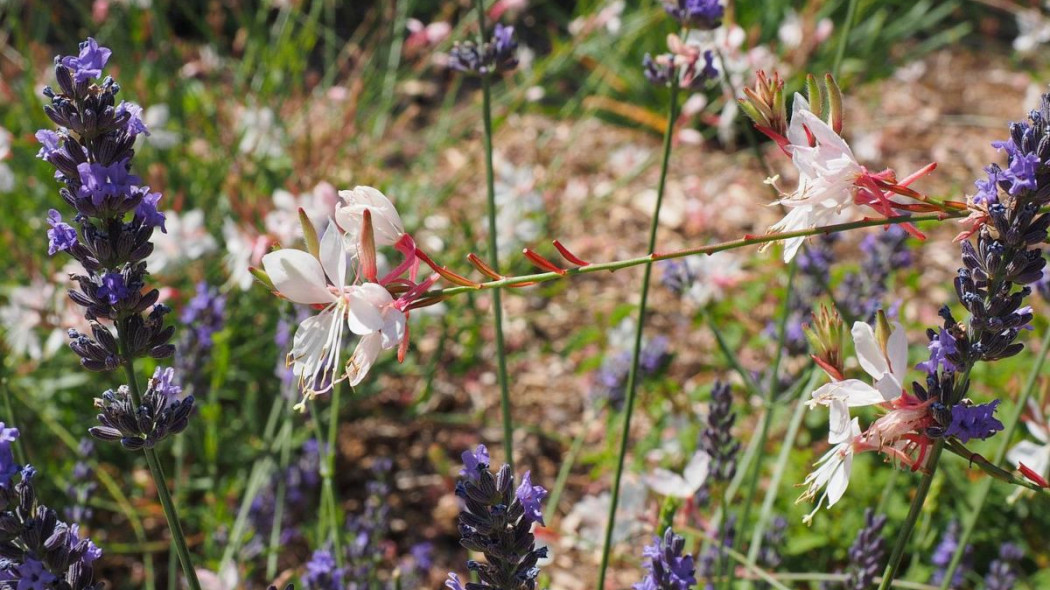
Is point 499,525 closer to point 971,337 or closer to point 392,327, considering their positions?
point 392,327

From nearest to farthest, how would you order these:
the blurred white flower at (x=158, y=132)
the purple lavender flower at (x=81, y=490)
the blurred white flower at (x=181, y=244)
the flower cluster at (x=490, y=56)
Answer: the flower cluster at (x=490, y=56) < the purple lavender flower at (x=81, y=490) < the blurred white flower at (x=181, y=244) < the blurred white flower at (x=158, y=132)

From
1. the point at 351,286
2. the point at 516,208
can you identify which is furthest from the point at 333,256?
the point at 516,208

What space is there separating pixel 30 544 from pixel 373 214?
472 millimetres

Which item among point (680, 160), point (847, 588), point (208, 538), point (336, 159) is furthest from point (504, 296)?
point (847, 588)

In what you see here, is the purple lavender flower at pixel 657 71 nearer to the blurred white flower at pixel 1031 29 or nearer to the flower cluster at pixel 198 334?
the flower cluster at pixel 198 334

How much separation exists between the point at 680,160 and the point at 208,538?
10.5 feet

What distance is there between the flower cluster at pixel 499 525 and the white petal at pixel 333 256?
23cm

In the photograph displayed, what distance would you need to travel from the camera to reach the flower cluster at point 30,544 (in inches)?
37.8

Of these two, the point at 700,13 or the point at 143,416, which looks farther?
the point at 700,13

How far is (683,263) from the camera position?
2.06m

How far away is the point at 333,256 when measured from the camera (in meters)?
0.92

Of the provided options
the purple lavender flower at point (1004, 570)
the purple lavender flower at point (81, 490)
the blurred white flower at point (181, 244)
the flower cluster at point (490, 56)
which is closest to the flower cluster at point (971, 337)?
the flower cluster at point (490, 56)

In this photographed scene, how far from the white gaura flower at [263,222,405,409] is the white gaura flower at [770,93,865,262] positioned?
1.28ft

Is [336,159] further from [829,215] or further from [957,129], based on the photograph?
[957,129]
